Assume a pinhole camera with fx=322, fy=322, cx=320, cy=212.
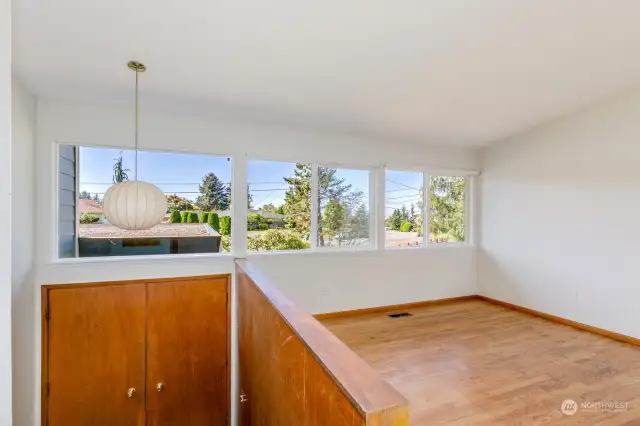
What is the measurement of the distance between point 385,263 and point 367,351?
1556 millimetres

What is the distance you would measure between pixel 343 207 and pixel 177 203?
211cm

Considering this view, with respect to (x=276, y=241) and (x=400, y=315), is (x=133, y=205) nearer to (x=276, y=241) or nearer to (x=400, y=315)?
(x=276, y=241)

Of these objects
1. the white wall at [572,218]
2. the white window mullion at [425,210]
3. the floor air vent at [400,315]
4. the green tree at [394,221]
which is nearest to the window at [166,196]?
the green tree at [394,221]

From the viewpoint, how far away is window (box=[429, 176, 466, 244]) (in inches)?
202

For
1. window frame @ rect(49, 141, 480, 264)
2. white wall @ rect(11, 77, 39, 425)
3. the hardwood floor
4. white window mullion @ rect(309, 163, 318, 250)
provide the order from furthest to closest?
1. white window mullion @ rect(309, 163, 318, 250)
2. window frame @ rect(49, 141, 480, 264)
3. white wall @ rect(11, 77, 39, 425)
4. the hardwood floor

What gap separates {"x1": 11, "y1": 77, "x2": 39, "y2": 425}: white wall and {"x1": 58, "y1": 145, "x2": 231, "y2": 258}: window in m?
0.31

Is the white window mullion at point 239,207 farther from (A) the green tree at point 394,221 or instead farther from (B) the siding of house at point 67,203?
(A) the green tree at point 394,221

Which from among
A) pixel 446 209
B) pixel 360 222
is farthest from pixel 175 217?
pixel 446 209

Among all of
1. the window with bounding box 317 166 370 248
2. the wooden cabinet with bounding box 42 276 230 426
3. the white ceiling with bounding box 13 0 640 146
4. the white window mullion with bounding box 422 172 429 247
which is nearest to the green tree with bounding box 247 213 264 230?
the wooden cabinet with bounding box 42 276 230 426

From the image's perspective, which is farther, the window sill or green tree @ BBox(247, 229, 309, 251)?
green tree @ BBox(247, 229, 309, 251)

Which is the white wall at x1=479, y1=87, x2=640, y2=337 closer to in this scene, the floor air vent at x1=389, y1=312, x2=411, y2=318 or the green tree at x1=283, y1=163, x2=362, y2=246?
the floor air vent at x1=389, y1=312, x2=411, y2=318

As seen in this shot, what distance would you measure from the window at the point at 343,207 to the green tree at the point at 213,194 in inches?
47.8

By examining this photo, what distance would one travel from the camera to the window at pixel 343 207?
4344 mm

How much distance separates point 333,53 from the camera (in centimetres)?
257
